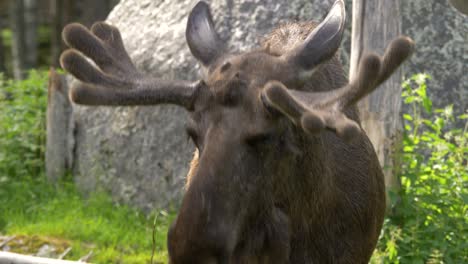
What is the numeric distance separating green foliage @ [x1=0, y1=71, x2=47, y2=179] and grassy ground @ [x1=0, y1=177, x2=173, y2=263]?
202 millimetres

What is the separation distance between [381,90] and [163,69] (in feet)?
8.55

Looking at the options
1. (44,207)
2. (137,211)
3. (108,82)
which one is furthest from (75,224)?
(108,82)

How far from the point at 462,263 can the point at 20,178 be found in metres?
5.20

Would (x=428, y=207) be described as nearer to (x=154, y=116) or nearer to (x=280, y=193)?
(x=280, y=193)

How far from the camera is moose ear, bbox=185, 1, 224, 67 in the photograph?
5.38 metres

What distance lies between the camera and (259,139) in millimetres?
4656

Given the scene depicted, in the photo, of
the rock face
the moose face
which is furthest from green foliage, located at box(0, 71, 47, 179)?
the moose face

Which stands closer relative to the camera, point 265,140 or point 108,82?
point 265,140

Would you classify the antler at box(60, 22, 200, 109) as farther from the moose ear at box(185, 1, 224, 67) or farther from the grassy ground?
the grassy ground

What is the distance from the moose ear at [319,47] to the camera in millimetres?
4980

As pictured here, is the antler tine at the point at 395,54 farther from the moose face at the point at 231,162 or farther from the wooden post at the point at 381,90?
the wooden post at the point at 381,90

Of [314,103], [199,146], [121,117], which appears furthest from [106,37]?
[121,117]

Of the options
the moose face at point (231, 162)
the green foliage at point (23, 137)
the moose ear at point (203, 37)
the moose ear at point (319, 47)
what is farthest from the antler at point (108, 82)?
the green foliage at point (23, 137)

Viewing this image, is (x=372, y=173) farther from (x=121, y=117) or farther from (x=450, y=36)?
(x=121, y=117)
